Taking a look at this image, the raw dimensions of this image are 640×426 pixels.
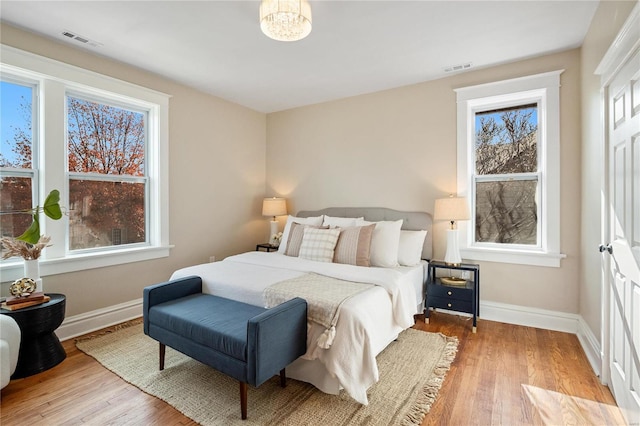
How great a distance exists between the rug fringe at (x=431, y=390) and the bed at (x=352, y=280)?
282 millimetres

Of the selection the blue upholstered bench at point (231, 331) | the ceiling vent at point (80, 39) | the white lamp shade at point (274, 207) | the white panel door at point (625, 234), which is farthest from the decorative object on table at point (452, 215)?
the ceiling vent at point (80, 39)

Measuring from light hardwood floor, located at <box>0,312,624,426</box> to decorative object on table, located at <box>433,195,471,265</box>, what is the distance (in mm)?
905

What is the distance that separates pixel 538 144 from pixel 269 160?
3.57 metres

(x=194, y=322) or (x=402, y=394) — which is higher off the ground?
(x=194, y=322)

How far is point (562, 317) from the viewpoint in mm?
2982

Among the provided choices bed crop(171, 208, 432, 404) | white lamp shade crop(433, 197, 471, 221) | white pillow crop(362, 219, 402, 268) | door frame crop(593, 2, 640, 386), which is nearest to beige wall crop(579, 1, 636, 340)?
door frame crop(593, 2, 640, 386)

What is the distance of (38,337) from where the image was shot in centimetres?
231

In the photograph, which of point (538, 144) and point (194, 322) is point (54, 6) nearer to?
point (194, 322)

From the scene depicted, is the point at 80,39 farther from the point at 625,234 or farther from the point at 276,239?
the point at 625,234

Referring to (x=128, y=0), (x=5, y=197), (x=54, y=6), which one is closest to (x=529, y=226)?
(x=128, y=0)

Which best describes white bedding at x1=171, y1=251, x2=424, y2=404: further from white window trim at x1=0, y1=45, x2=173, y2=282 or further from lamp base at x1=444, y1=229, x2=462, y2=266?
white window trim at x1=0, y1=45, x2=173, y2=282

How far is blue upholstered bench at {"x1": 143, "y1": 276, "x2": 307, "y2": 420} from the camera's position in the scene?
5.63 ft

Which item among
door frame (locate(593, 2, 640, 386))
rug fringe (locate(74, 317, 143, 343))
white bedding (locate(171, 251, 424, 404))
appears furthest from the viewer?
rug fringe (locate(74, 317, 143, 343))

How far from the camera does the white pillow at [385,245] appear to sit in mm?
3168
